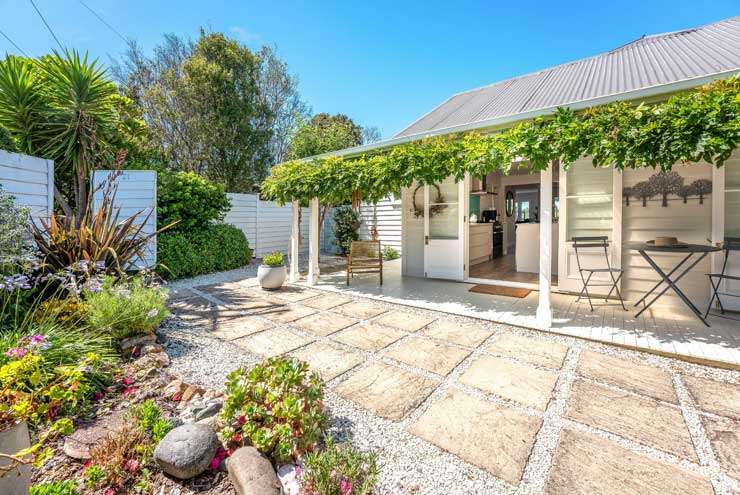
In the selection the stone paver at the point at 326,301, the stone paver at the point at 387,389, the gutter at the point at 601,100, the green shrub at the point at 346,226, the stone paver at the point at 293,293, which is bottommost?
the stone paver at the point at 387,389

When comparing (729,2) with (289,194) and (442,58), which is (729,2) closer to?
(442,58)

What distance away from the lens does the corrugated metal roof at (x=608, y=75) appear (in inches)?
240

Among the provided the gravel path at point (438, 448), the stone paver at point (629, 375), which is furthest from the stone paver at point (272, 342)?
the stone paver at point (629, 375)

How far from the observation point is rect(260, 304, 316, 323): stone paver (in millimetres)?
4145

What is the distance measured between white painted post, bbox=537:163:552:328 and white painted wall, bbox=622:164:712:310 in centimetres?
163

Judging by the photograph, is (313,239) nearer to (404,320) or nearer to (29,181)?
(404,320)

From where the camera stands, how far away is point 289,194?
6.09 metres

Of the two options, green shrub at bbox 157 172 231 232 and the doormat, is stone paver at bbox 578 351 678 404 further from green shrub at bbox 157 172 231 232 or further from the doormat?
green shrub at bbox 157 172 231 232

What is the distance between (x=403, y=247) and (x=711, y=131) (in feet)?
16.2

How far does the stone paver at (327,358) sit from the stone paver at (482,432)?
0.88m

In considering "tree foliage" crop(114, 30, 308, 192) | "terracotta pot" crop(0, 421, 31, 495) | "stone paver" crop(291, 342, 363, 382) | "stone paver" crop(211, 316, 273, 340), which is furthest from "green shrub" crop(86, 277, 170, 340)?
"tree foliage" crop(114, 30, 308, 192)

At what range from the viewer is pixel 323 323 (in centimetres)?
395

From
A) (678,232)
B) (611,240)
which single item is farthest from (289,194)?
(678,232)

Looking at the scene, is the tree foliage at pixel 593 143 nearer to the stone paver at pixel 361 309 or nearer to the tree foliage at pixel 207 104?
the stone paver at pixel 361 309
